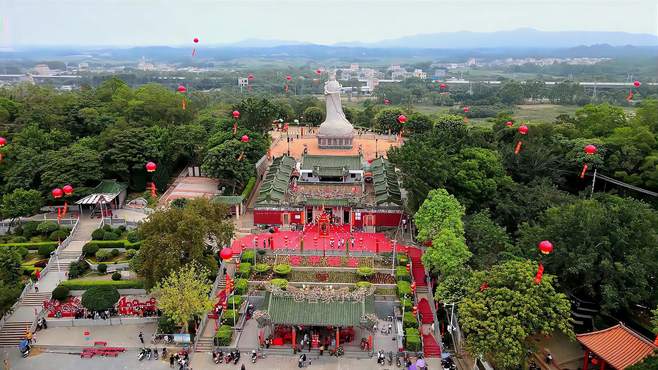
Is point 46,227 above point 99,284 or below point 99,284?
above

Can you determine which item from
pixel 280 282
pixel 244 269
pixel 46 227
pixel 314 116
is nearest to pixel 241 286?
pixel 244 269

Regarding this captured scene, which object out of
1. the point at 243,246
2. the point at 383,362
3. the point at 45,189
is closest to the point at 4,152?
the point at 45,189

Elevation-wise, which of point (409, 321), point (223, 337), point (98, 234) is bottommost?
point (223, 337)

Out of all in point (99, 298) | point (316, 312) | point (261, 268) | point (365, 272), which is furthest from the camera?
point (261, 268)

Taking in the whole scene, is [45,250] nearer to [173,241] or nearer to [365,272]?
[173,241]

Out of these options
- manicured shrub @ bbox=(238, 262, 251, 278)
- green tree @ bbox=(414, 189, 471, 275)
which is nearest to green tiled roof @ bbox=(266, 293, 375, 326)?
green tree @ bbox=(414, 189, 471, 275)

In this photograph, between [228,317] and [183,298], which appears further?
[228,317]

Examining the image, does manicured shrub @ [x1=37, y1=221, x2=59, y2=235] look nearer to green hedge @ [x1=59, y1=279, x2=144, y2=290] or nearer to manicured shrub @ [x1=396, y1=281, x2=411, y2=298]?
green hedge @ [x1=59, y1=279, x2=144, y2=290]
